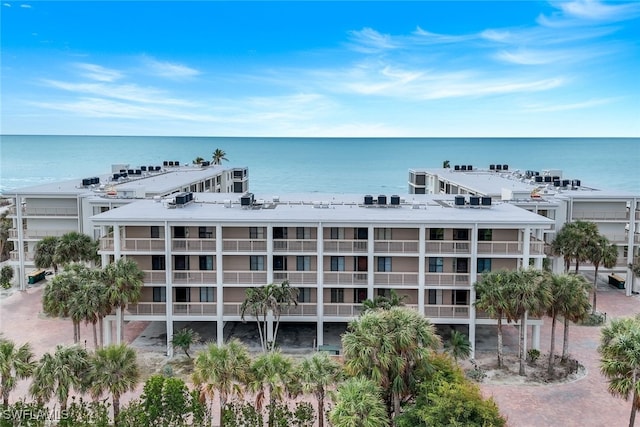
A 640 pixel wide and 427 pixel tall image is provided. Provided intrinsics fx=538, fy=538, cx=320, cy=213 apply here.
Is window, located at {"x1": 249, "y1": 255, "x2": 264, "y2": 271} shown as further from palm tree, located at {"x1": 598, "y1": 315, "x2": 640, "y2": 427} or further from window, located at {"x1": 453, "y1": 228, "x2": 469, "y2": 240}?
palm tree, located at {"x1": 598, "y1": 315, "x2": 640, "y2": 427}

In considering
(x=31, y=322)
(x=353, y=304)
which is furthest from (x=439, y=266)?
(x=31, y=322)

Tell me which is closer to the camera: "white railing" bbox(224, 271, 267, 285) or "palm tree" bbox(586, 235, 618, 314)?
"white railing" bbox(224, 271, 267, 285)

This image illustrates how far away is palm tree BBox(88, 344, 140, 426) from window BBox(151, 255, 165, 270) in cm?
1204

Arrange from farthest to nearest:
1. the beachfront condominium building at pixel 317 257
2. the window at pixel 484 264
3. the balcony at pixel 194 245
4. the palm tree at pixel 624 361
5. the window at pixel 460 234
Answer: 1. the window at pixel 460 234
2. the window at pixel 484 264
3. the balcony at pixel 194 245
4. the beachfront condominium building at pixel 317 257
5. the palm tree at pixel 624 361

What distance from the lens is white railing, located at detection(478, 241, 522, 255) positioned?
34.4 metres

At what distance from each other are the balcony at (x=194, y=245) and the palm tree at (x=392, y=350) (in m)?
15.1

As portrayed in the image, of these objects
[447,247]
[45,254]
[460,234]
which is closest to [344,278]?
[447,247]

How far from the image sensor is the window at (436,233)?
35500 millimetres

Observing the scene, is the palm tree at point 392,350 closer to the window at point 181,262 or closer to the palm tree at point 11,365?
the palm tree at point 11,365

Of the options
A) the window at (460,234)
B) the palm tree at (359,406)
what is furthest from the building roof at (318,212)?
the palm tree at (359,406)

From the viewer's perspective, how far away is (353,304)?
34781 millimetres

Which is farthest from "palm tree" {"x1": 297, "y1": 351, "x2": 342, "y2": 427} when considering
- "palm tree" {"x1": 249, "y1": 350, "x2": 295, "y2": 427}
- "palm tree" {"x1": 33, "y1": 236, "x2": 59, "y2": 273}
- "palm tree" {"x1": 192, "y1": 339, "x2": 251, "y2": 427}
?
"palm tree" {"x1": 33, "y1": 236, "x2": 59, "y2": 273}

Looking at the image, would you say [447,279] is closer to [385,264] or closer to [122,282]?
[385,264]

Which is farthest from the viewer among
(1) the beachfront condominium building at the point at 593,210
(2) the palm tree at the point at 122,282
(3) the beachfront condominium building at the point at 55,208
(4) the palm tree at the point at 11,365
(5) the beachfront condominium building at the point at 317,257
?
(3) the beachfront condominium building at the point at 55,208
